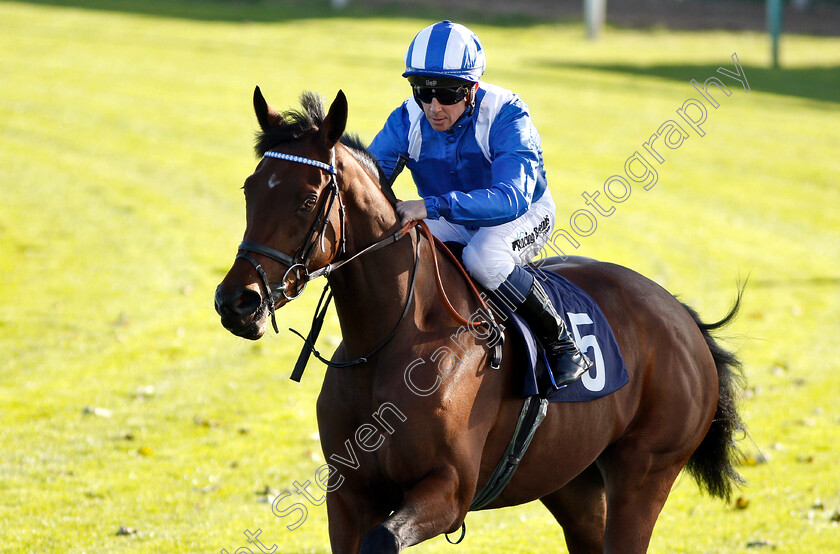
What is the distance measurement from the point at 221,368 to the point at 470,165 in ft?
20.9

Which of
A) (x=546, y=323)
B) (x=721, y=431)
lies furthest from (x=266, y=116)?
(x=721, y=431)

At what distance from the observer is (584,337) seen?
450 centimetres

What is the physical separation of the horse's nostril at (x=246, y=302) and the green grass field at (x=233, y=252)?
128 inches

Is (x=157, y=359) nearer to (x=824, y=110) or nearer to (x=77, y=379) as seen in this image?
(x=77, y=379)

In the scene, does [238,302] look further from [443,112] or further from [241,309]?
[443,112]

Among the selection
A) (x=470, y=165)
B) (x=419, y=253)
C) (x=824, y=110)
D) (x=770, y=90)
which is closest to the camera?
(x=419, y=253)

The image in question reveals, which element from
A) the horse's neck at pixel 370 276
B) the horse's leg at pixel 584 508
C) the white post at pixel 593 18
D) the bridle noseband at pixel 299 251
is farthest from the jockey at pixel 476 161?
the white post at pixel 593 18

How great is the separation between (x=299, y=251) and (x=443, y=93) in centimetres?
109

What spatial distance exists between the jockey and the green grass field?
104 inches

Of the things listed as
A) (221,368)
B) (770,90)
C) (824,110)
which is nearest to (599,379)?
(221,368)

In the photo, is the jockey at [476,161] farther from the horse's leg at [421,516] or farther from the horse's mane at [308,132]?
the horse's leg at [421,516]

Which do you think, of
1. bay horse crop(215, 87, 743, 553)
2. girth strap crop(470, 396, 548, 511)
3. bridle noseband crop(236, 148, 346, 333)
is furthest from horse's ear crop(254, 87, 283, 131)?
girth strap crop(470, 396, 548, 511)

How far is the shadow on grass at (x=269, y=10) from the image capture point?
104 ft

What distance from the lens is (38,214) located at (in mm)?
14023
